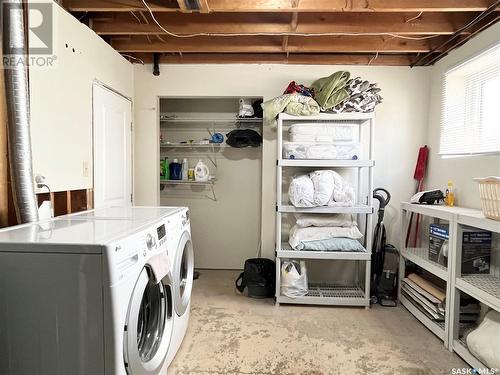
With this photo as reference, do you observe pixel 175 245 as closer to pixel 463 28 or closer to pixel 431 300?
pixel 431 300

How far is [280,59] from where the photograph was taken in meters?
2.98

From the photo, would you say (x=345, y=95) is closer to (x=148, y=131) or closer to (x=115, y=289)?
(x=148, y=131)

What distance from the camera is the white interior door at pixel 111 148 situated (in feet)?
7.76

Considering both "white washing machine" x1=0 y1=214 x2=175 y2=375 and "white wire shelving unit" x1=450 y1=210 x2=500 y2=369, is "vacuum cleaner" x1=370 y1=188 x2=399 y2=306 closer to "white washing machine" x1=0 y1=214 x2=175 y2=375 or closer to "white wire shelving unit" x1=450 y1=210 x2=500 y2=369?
"white wire shelving unit" x1=450 y1=210 x2=500 y2=369

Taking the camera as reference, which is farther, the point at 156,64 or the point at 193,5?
the point at 156,64

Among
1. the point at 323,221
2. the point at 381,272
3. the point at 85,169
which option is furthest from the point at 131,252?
the point at 381,272

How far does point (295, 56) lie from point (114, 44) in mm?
1686

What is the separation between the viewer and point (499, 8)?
2.00m

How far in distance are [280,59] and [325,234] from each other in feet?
5.75

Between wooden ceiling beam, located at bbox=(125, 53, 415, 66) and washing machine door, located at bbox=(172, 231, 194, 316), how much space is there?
74.1 inches

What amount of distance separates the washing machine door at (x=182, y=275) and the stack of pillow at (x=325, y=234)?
3.31 feet

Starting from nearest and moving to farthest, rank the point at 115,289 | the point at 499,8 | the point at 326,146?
the point at 115,289 < the point at 499,8 < the point at 326,146

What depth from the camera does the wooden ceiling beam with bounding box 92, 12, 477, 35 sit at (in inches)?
91.4

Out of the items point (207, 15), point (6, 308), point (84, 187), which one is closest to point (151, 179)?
point (84, 187)
